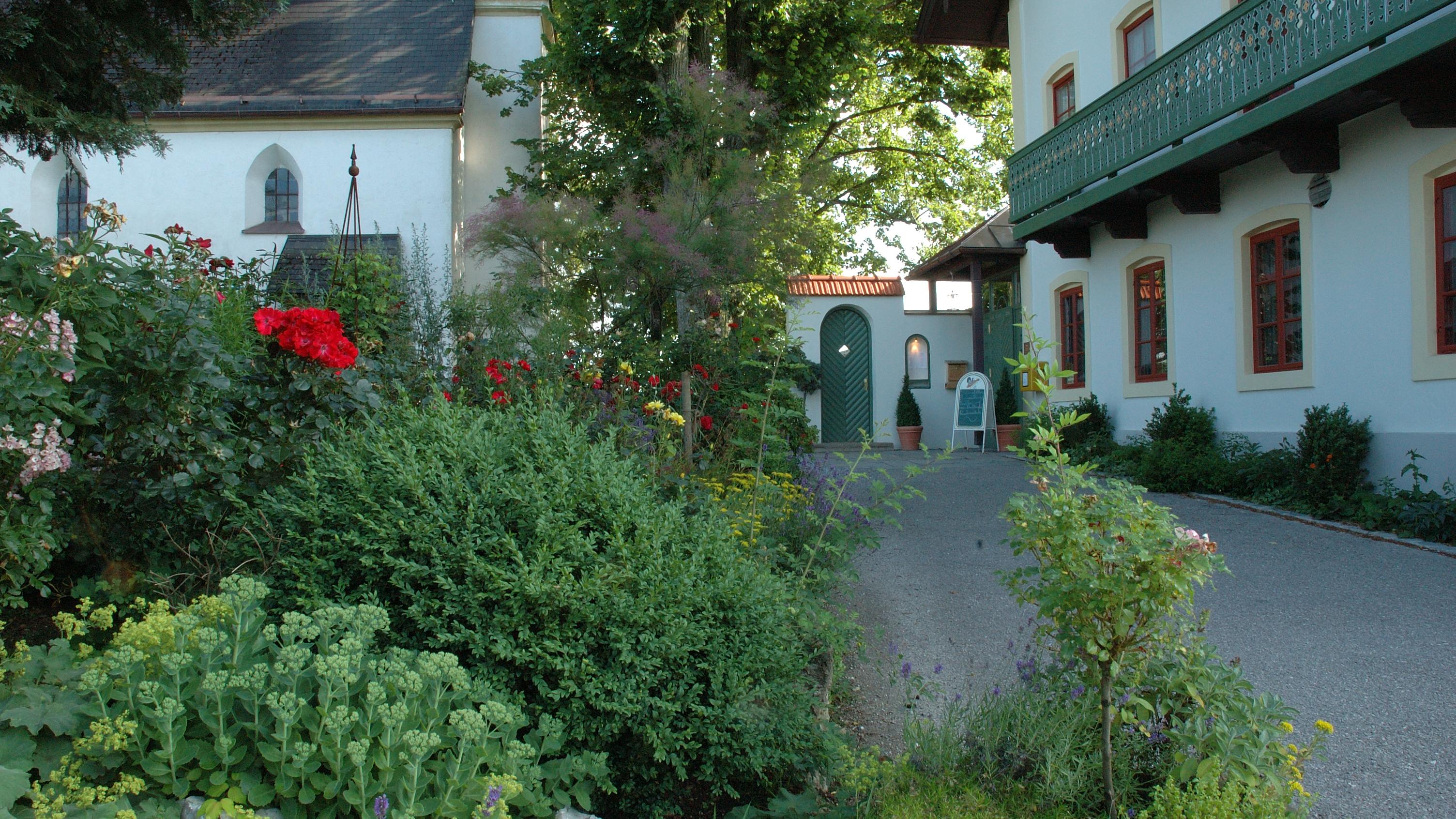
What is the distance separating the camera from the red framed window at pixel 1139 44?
34.2 ft

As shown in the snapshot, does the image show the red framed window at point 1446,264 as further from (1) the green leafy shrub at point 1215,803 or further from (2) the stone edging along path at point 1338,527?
(1) the green leafy shrub at point 1215,803

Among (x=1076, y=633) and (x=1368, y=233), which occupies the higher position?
(x=1368, y=233)

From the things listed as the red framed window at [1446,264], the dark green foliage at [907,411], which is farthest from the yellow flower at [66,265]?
the dark green foliage at [907,411]

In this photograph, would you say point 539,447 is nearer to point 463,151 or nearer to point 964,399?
point 964,399

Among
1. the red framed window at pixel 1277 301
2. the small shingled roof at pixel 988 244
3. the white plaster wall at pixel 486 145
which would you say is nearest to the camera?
the red framed window at pixel 1277 301

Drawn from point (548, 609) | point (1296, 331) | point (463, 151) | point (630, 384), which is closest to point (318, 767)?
point (548, 609)

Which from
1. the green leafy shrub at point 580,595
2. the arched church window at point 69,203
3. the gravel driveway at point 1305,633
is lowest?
the gravel driveway at point 1305,633

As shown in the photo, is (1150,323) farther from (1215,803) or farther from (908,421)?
(1215,803)

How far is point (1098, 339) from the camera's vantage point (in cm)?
1158

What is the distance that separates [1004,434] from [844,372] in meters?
4.05

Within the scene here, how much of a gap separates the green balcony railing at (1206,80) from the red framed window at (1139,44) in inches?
35.7

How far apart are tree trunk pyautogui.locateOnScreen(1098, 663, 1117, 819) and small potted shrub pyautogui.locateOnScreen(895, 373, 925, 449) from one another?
13.9 metres

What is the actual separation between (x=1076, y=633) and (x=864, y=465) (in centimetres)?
797

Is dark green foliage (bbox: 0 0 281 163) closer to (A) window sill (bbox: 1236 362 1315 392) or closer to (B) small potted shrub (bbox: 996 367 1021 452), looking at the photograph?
→ (A) window sill (bbox: 1236 362 1315 392)
